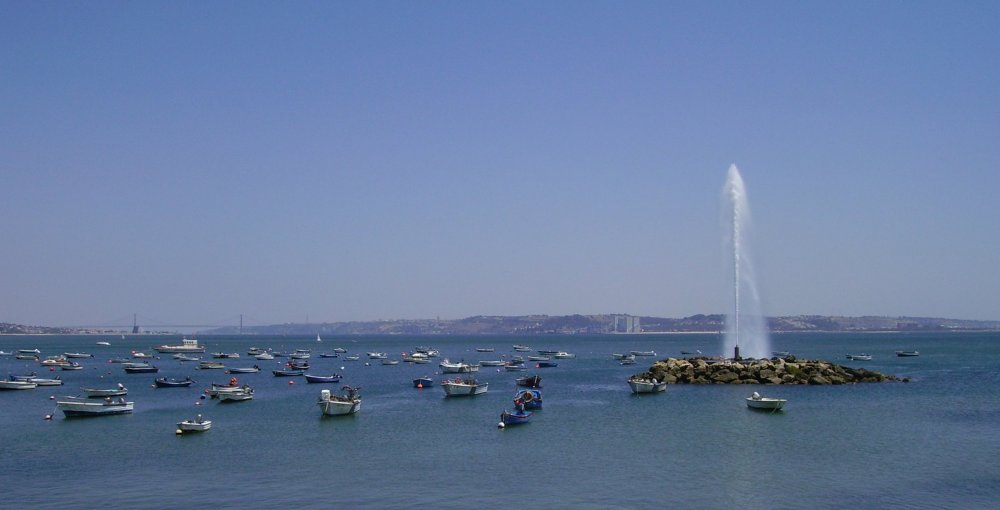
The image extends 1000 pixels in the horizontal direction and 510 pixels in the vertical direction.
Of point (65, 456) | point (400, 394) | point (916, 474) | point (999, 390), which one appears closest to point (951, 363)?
point (999, 390)

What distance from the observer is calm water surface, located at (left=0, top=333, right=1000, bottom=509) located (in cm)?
3531

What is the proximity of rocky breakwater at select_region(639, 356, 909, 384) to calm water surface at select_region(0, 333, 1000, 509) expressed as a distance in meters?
6.68

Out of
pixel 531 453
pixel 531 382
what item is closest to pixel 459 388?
pixel 531 382

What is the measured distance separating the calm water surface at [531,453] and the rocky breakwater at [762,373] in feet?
21.9

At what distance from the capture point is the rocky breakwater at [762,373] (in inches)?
3329

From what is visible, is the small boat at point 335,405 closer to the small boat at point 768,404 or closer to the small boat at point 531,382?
the small boat at point 531,382

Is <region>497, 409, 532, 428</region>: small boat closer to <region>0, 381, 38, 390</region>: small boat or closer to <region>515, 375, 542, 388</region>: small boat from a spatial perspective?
<region>515, 375, 542, 388</region>: small boat

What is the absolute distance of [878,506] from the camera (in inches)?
1299

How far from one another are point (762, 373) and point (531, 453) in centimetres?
4584

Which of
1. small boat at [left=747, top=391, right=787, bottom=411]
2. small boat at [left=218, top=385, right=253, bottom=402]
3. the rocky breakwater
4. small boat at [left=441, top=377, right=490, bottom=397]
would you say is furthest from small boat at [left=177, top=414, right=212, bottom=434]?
the rocky breakwater

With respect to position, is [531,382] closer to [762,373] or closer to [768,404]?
[762,373]

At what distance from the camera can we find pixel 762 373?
85.4 metres

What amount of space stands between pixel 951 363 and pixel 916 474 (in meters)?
99.5

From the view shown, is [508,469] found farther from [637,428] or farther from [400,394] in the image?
[400,394]
